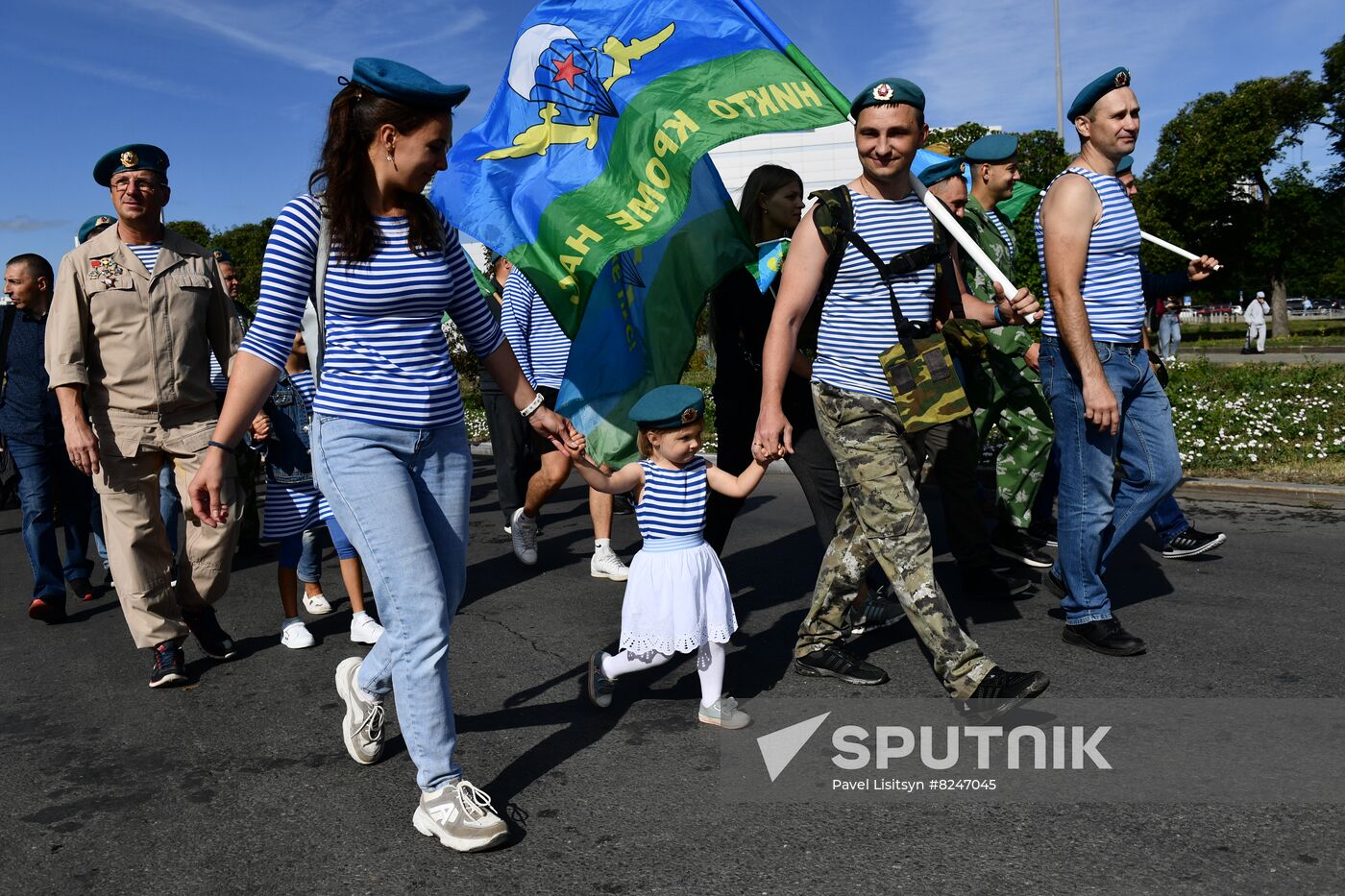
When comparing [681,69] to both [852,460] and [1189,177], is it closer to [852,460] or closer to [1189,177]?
[852,460]

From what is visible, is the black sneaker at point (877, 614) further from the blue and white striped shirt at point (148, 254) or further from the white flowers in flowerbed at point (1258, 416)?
the white flowers in flowerbed at point (1258, 416)

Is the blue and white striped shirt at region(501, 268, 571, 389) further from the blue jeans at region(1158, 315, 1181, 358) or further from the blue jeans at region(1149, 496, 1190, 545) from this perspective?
the blue jeans at region(1158, 315, 1181, 358)

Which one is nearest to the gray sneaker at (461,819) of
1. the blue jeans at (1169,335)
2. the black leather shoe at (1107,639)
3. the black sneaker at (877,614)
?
the black sneaker at (877,614)

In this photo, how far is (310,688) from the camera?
468 centimetres

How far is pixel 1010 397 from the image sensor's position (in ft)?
19.9

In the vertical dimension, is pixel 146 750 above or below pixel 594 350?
below

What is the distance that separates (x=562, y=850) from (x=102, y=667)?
10.5 ft

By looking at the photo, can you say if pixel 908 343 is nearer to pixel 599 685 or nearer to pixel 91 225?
pixel 599 685

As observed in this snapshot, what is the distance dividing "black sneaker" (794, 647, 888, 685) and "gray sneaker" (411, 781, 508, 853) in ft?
5.22

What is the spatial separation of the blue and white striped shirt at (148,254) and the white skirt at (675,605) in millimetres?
2613

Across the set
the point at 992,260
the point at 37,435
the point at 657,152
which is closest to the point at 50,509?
the point at 37,435

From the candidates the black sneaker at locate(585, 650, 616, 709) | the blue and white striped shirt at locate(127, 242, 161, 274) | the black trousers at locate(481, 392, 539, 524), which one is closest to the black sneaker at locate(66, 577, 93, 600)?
the black trousers at locate(481, 392, 539, 524)

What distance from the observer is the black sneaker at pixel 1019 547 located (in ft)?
19.7

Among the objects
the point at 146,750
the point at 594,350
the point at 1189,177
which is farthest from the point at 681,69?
the point at 1189,177
